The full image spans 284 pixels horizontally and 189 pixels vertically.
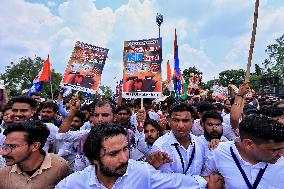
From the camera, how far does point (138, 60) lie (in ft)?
23.3

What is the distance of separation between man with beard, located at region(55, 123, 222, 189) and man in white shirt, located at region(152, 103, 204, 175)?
21.7 inches

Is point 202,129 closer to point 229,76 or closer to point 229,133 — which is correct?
point 229,133

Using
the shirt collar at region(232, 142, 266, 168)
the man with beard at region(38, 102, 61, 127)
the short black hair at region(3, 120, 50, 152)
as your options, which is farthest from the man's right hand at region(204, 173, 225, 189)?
the man with beard at region(38, 102, 61, 127)

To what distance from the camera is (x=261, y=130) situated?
2.60m

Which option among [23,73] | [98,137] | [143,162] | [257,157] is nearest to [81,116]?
[143,162]

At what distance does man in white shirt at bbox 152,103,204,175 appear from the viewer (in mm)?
3713

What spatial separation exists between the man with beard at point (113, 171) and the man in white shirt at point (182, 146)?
55 centimetres

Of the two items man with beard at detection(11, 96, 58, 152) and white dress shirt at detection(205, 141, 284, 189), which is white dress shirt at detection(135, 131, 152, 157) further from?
white dress shirt at detection(205, 141, 284, 189)

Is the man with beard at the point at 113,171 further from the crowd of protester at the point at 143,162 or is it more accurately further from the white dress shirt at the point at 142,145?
the white dress shirt at the point at 142,145

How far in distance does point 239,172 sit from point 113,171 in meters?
1.03

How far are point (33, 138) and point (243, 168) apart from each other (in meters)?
1.86

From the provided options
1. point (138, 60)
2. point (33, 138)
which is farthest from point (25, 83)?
point (33, 138)

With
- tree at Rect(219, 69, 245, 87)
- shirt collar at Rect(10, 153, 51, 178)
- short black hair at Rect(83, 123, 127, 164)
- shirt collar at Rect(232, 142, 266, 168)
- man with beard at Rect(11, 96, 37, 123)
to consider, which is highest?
tree at Rect(219, 69, 245, 87)

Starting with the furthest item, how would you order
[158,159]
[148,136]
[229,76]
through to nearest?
[229,76]
[148,136]
[158,159]
